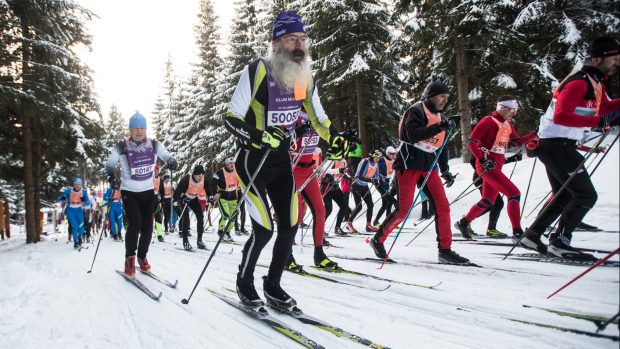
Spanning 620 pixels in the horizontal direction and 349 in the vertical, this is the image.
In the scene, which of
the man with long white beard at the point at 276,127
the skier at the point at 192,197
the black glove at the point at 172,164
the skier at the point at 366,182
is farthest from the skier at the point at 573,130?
the skier at the point at 192,197

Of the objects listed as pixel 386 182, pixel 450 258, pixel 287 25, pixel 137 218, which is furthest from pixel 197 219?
pixel 287 25

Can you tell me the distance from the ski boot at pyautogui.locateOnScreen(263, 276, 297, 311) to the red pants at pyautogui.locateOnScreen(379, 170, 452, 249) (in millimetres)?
2302

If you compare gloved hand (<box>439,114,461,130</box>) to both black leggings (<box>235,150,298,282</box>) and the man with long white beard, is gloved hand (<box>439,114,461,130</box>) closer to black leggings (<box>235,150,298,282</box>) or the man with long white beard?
the man with long white beard

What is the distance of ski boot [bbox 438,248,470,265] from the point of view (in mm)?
4852

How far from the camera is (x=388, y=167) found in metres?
11.4

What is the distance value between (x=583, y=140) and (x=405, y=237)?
5041mm

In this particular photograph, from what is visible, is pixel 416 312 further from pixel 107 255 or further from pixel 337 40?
pixel 337 40

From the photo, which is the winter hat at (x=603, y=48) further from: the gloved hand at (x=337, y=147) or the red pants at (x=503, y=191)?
the red pants at (x=503, y=191)

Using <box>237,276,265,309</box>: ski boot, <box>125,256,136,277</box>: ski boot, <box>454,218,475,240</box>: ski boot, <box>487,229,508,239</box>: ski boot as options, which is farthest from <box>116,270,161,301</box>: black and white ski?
<box>487,229,508,239</box>: ski boot

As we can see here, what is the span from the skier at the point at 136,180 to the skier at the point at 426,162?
3337 millimetres

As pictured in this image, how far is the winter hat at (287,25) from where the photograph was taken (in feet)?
10.5

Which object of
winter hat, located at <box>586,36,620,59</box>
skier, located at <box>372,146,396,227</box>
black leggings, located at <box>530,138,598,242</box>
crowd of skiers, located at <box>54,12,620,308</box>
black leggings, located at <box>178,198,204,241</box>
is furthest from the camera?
skier, located at <box>372,146,396,227</box>

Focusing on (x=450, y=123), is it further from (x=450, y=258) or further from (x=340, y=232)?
(x=340, y=232)

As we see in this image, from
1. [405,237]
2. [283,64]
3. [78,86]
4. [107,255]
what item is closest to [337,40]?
[78,86]
